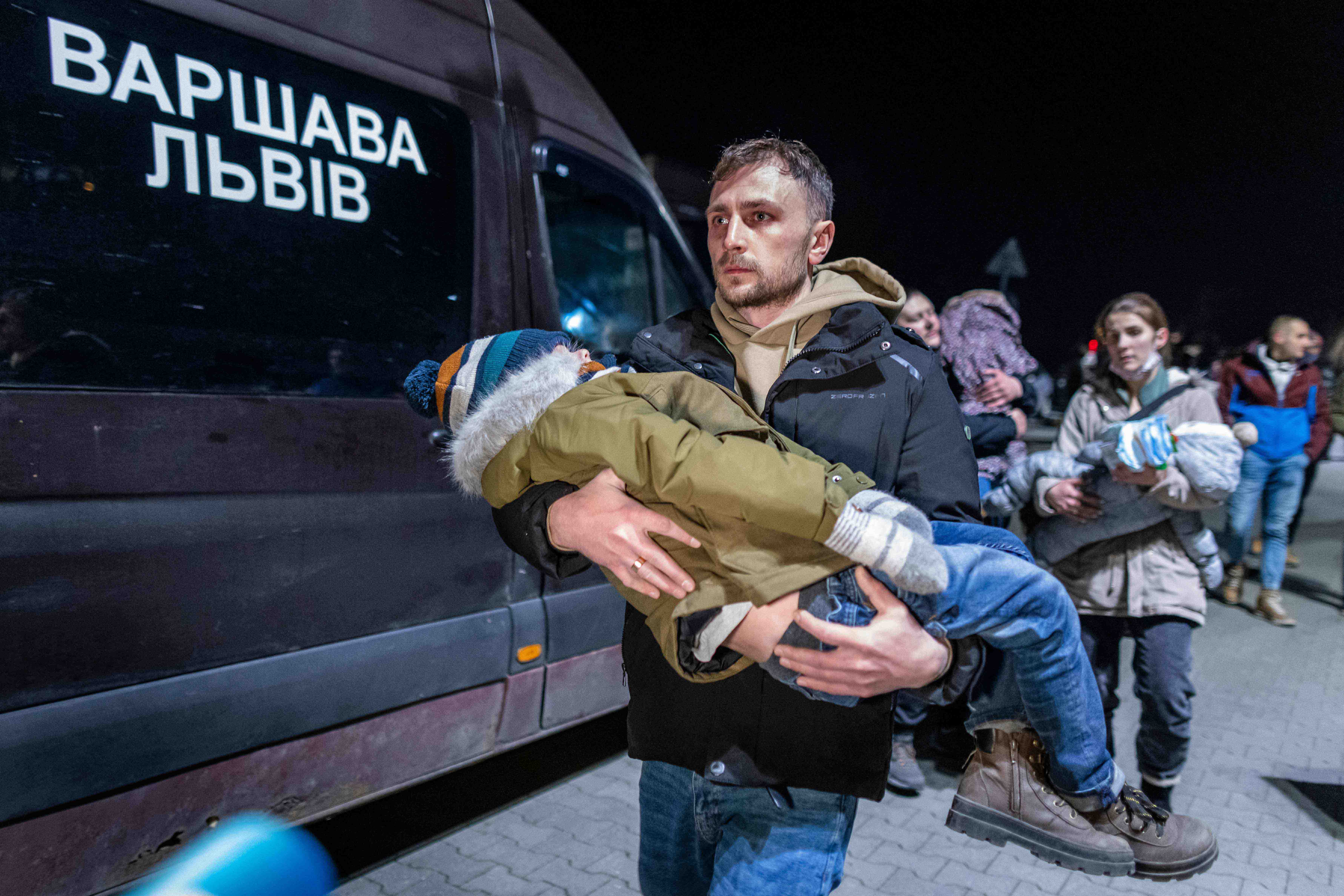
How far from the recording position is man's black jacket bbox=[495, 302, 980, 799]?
1.49 meters

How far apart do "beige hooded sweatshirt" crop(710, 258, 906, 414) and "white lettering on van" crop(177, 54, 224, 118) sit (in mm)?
1451

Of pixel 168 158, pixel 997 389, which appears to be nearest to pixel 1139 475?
pixel 997 389

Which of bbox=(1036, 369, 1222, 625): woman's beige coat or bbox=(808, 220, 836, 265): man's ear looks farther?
Answer: bbox=(1036, 369, 1222, 625): woman's beige coat

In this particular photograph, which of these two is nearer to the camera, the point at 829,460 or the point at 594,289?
the point at 829,460

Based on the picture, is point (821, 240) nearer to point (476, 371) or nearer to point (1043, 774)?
point (476, 371)

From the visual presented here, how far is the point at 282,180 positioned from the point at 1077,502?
2.79 m

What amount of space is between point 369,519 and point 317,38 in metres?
1.40

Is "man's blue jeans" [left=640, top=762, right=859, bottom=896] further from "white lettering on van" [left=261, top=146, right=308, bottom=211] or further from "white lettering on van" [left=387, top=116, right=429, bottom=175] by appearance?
"white lettering on van" [left=387, top=116, right=429, bottom=175]

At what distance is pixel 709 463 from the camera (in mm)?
1208

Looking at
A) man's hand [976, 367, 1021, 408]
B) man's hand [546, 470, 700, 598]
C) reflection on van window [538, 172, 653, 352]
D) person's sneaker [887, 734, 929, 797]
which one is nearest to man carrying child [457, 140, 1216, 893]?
man's hand [546, 470, 700, 598]

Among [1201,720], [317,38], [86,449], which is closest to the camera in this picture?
[86,449]

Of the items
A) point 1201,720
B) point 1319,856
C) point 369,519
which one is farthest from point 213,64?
point 1201,720

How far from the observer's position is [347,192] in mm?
2400

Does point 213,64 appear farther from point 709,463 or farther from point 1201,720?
point 1201,720
